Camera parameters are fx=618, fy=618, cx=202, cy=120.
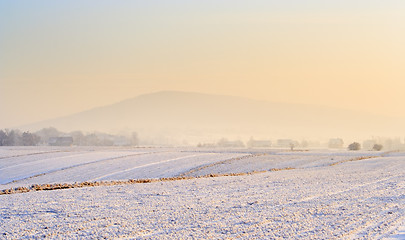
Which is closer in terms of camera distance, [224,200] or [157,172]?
[224,200]

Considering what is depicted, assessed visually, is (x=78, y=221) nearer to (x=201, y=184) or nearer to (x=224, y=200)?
(x=224, y=200)

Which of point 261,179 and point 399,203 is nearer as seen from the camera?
point 399,203

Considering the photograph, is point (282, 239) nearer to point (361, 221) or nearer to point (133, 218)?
point (361, 221)

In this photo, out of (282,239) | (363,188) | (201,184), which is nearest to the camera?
(282,239)

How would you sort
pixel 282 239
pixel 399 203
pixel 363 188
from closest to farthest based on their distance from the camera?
pixel 282 239 → pixel 399 203 → pixel 363 188

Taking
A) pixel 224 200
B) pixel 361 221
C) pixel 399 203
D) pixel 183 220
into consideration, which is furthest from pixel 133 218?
pixel 399 203

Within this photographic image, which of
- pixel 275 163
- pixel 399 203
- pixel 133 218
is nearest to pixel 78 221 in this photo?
pixel 133 218

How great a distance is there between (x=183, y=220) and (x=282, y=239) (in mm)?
3198

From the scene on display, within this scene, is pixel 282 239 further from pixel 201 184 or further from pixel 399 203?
pixel 201 184

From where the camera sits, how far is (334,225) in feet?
49.2

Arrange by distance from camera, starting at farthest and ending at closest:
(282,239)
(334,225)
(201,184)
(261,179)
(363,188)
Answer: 1. (261,179)
2. (201,184)
3. (363,188)
4. (334,225)
5. (282,239)

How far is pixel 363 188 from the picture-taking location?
23.7 m

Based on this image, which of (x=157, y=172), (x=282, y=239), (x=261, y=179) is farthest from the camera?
(x=157, y=172)

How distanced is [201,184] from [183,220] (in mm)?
9956
